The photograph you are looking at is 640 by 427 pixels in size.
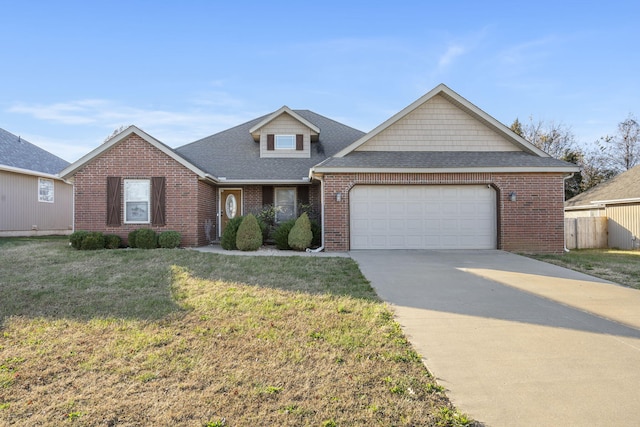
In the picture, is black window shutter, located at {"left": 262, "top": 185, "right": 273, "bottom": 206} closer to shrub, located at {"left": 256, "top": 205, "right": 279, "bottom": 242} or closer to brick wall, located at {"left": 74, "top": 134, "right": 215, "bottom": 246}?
A: shrub, located at {"left": 256, "top": 205, "right": 279, "bottom": 242}

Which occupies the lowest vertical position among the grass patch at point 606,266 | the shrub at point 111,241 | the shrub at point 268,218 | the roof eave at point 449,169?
the grass patch at point 606,266

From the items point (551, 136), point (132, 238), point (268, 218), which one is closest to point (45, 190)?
point (132, 238)

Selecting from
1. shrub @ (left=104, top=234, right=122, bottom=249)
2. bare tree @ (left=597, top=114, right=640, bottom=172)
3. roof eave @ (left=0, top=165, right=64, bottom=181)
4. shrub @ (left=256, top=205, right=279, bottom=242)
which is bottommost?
shrub @ (left=104, top=234, right=122, bottom=249)

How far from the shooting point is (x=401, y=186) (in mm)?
11719

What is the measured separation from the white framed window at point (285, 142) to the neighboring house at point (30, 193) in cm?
1174

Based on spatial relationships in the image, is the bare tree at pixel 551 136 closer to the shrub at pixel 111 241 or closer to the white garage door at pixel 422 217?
the white garage door at pixel 422 217

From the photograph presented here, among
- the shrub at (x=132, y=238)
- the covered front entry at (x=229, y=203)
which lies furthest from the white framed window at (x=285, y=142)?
the shrub at (x=132, y=238)

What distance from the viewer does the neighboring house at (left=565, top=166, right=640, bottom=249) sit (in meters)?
14.6

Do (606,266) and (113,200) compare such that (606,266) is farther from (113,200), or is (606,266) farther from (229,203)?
(113,200)

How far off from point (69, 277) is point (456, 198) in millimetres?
10887

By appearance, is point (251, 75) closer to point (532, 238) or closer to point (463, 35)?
point (463, 35)

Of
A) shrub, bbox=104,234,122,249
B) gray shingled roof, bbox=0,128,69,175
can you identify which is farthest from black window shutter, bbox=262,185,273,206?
gray shingled roof, bbox=0,128,69,175

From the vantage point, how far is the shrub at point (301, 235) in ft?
38.4

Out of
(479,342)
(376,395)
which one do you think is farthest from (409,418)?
(479,342)
